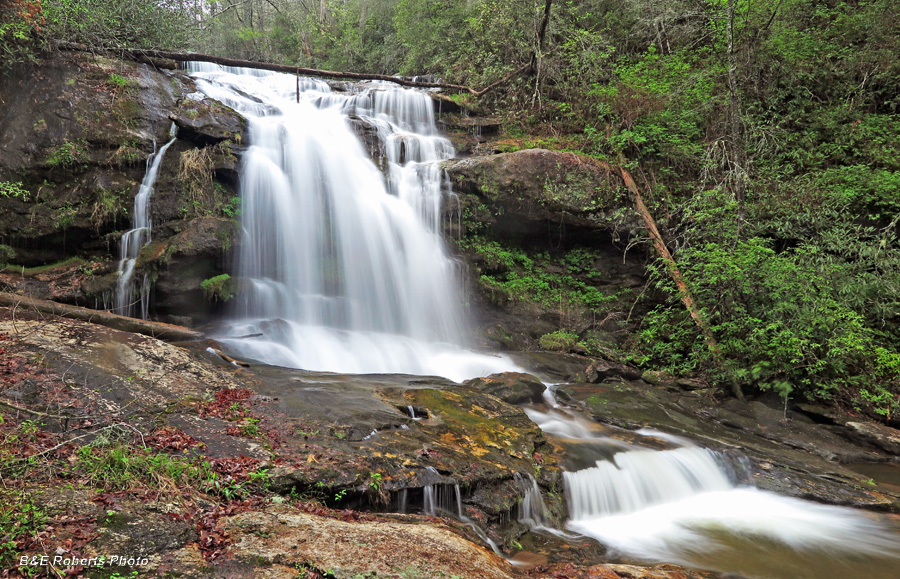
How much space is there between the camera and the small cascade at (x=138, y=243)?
821 centimetres

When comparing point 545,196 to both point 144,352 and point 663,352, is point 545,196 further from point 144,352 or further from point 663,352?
point 144,352

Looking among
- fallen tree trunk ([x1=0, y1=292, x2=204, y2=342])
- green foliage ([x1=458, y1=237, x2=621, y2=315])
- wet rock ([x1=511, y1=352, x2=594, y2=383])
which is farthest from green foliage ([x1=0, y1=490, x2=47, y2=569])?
green foliage ([x1=458, y1=237, x2=621, y2=315])

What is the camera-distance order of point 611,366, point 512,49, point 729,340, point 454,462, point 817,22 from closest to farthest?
point 454,462
point 729,340
point 611,366
point 817,22
point 512,49

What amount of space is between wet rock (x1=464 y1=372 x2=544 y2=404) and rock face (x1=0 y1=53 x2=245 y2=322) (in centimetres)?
555

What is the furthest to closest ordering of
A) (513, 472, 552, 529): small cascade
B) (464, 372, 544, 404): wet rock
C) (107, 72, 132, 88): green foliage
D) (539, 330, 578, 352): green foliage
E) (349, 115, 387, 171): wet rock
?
(349, 115, 387, 171): wet rock
(539, 330, 578, 352): green foliage
(107, 72, 132, 88): green foliage
(464, 372, 544, 404): wet rock
(513, 472, 552, 529): small cascade

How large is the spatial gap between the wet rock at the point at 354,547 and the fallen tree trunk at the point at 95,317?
15.2 feet

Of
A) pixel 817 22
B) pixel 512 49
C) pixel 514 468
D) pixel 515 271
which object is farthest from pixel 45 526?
pixel 817 22

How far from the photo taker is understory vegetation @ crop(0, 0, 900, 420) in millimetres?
8344

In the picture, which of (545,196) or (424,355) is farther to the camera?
(545,196)

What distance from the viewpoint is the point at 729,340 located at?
28.7 ft

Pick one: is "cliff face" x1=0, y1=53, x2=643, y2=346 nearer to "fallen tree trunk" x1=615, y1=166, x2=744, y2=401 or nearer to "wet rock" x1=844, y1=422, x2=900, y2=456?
"fallen tree trunk" x1=615, y1=166, x2=744, y2=401

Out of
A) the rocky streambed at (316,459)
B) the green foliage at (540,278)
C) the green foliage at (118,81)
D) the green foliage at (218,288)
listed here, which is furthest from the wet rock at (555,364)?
the green foliage at (118,81)

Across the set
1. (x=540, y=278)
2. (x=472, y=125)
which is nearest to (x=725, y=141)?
(x=540, y=278)

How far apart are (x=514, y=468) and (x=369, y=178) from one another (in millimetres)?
8697
